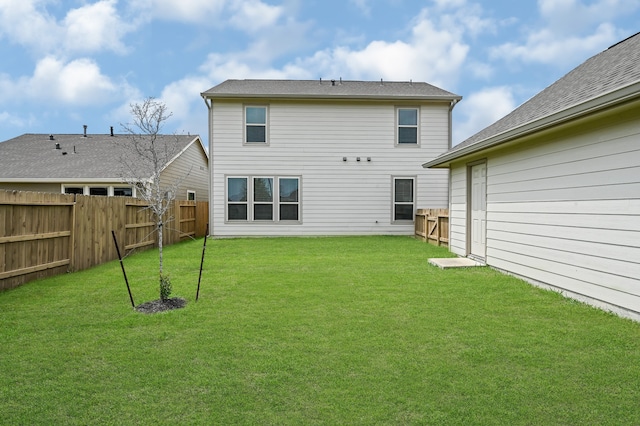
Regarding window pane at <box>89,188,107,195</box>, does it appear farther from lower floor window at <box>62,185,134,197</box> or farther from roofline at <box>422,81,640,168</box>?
roofline at <box>422,81,640,168</box>

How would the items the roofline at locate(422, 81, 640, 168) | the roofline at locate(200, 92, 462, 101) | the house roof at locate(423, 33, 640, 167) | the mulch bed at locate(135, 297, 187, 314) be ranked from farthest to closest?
the roofline at locate(200, 92, 462, 101) < the mulch bed at locate(135, 297, 187, 314) < the house roof at locate(423, 33, 640, 167) < the roofline at locate(422, 81, 640, 168)

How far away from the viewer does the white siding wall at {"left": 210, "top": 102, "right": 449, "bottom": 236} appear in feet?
47.3

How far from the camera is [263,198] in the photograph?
571 inches

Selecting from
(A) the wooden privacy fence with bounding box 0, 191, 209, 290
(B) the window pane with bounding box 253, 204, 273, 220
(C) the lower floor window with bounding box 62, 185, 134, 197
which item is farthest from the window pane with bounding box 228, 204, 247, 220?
(C) the lower floor window with bounding box 62, 185, 134, 197

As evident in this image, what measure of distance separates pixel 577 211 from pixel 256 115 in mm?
11282

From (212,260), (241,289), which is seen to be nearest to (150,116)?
(212,260)

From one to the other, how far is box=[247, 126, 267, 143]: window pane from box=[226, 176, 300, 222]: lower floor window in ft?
4.50

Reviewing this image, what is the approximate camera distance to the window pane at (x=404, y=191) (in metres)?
14.9

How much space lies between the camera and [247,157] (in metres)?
14.5

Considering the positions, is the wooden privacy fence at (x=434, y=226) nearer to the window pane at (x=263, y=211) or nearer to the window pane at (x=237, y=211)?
the window pane at (x=263, y=211)

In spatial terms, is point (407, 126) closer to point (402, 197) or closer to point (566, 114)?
point (402, 197)

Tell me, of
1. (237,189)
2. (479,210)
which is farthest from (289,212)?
(479,210)

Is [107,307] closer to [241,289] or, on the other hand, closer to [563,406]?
[241,289]

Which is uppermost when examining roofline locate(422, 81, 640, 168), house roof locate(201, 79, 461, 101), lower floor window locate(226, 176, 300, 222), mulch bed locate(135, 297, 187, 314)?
house roof locate(201, 79, 461, 101)
